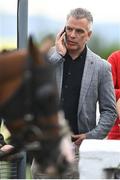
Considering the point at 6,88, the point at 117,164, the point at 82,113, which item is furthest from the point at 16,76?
the point at 82,113

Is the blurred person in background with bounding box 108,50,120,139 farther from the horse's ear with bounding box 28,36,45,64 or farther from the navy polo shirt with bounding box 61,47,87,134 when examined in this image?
the horse's ear with bounding box 28,36,45,64

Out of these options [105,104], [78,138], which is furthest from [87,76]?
[78,138]

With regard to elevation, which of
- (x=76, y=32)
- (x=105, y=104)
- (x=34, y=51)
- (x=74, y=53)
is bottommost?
(x=105, y=104)

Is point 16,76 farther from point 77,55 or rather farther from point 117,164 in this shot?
point 77,55

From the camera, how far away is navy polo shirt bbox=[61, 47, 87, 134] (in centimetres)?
531

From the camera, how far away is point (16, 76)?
3273mm

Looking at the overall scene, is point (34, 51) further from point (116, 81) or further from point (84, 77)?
point (116, 81)

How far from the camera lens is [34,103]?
3.31 m

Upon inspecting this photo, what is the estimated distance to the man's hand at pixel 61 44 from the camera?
539 centimetres

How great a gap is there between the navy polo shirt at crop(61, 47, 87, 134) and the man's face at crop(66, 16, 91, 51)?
0.14 m

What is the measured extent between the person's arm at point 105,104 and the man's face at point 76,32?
313 millimetres

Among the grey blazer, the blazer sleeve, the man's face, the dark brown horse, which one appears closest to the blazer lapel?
the grey blazer

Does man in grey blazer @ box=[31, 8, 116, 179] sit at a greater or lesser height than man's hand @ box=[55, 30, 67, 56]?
lesser

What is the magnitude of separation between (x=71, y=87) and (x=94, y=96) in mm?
234
